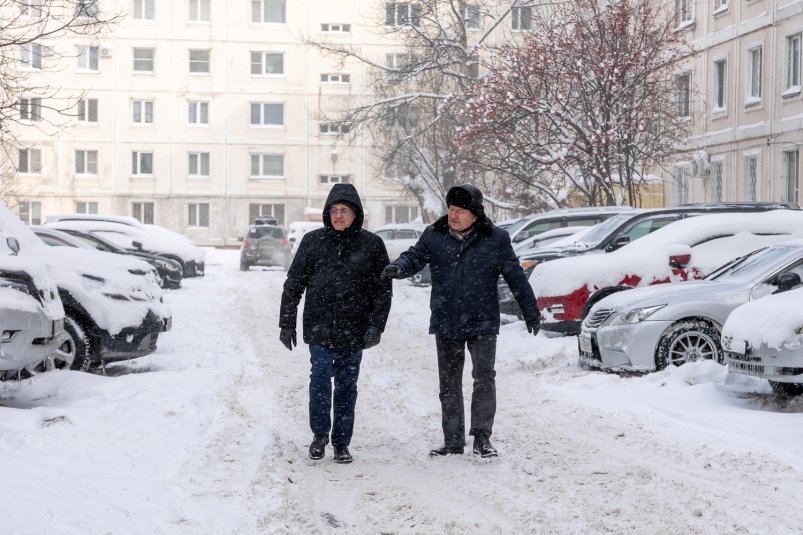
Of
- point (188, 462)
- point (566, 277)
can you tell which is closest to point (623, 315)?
point (566, 277)

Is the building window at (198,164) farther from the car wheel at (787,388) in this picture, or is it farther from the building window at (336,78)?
the car wheel at (787,388)

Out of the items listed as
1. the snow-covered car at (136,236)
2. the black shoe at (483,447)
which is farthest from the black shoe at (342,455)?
the snow-covered car at (136,236)

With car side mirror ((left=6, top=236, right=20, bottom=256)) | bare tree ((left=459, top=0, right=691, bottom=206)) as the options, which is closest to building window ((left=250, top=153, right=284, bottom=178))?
bare tree ((left=459, top=0, right=691, bottom=206))

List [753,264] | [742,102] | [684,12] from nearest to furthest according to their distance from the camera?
[753,264] < [742,102] < [684,12]

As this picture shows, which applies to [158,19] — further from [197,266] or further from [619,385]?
[619,385]

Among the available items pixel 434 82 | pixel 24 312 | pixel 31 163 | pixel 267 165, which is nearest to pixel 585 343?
pixel 24 312

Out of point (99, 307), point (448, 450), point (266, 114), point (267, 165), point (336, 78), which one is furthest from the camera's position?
point (336, 78)

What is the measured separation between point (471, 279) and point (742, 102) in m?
27.7

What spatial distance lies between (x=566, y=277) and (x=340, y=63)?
22.8m

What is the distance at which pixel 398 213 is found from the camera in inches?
2490

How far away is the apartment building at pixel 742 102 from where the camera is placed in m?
30.4

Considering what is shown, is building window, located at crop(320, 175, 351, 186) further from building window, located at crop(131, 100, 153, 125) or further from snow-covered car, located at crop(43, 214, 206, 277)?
snow-covered car, located at crop(43, 214, 206, 277)

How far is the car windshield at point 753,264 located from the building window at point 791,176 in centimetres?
1939

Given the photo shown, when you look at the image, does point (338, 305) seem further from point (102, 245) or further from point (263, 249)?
point (263, 249)
